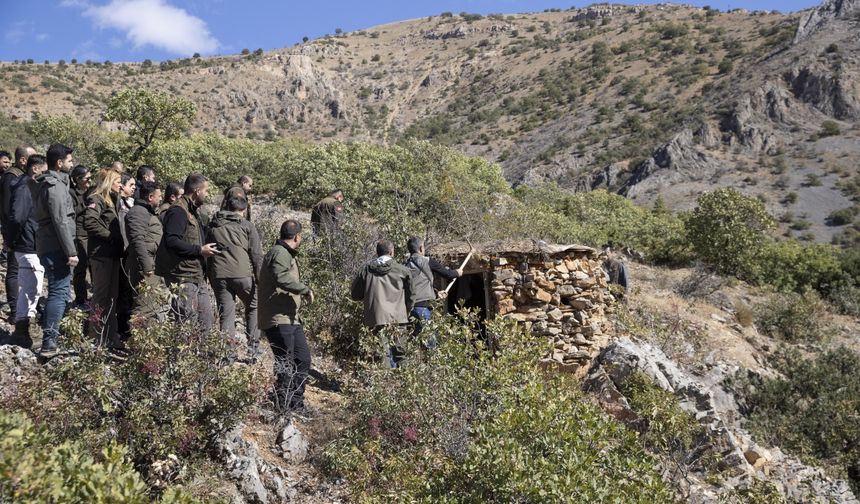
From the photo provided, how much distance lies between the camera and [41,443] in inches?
112

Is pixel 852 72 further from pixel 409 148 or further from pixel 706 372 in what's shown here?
pixel 706 372

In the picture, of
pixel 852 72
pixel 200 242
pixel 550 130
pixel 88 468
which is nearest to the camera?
pixel 88 468

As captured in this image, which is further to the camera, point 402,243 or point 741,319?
point 741,319

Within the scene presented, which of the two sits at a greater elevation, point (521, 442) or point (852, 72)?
point (521, 442)

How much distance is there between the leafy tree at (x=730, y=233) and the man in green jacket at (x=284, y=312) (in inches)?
630

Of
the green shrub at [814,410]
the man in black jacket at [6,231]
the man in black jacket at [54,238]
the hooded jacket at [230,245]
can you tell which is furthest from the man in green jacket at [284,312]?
the green shrub at [814,410]

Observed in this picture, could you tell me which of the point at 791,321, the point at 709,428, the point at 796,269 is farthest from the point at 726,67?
the point at 709,428

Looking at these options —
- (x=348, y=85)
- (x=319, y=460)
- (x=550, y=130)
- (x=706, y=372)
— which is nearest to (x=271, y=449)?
(x=319, y=460)

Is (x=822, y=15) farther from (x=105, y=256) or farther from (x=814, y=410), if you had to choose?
(x=105, y=256)

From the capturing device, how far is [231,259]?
5.40 meters

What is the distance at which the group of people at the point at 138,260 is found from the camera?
16.4ft

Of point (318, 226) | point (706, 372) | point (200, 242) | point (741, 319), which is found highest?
point (200, 242)

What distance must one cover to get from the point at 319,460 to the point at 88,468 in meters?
2.48

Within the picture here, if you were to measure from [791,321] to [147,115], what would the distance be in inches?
747
